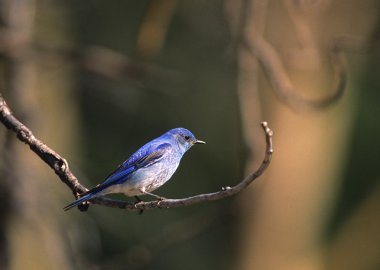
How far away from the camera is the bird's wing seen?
15.4ft

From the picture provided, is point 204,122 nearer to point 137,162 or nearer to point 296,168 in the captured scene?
point 296,168

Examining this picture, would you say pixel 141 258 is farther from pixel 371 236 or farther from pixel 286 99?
pixel 371 236

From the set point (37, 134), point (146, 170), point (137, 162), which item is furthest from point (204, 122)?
point (146, 170)

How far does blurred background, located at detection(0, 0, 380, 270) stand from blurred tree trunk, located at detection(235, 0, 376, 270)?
1cm

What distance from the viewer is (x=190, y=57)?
9.94 meters

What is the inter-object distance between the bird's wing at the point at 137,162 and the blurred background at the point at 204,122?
836 millimetres

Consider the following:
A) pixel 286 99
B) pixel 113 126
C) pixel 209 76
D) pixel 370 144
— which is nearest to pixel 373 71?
pixel 370 144

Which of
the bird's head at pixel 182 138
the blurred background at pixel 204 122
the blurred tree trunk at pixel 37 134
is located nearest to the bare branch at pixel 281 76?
the blurred background at pixel 204 122

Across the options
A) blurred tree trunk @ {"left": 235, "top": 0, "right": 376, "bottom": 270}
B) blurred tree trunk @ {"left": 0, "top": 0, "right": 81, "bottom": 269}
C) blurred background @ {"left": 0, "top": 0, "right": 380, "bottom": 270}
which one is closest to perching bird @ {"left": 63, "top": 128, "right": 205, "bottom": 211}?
blurred background @ {"left": 0, "top": 0, "right": 380, "bottom": 270}

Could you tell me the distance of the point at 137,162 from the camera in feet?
16.4

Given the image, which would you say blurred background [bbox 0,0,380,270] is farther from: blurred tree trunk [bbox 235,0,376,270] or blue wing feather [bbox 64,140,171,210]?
blue wing feather [bbox 64,140,171,210]

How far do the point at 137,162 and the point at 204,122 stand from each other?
187 inches

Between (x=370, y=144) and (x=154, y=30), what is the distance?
391 centimetres

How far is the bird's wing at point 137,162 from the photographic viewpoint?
4.70 metres
